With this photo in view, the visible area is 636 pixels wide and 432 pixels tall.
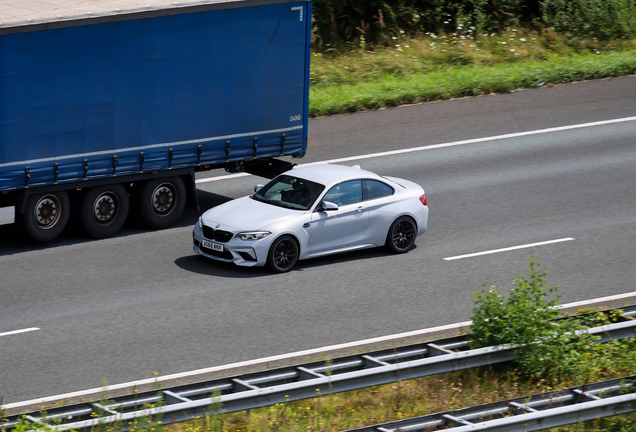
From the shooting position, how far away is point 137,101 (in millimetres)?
15359

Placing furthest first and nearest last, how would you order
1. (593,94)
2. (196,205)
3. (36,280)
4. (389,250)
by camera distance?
1. (593,94)
2. (196,205)
3. (389,250)
4. (36,280)

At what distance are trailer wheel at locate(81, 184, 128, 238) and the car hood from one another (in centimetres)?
185

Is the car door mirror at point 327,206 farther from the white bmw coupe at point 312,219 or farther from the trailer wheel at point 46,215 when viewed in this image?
the trailer wheel at point 46,215

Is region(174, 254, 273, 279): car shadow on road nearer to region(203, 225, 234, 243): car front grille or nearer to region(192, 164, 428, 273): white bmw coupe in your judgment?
region(192, 164, 428, 273): white bmw coupe

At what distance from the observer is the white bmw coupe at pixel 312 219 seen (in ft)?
46.0

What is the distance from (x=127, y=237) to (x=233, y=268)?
233 cm

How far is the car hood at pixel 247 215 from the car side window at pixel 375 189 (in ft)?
4.01

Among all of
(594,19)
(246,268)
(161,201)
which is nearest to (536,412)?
(246,268)

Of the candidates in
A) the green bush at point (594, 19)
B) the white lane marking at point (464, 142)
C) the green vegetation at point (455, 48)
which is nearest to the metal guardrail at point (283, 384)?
the white lane marking at point (464, 142)

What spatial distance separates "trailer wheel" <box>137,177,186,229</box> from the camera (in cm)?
1595

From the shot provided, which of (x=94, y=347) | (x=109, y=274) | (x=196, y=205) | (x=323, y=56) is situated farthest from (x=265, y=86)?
(x=323, y=56)

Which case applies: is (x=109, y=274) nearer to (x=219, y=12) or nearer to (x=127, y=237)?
(x=127, y=237)

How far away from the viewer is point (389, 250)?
50.0 ft

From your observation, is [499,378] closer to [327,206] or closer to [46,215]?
[327,206]
